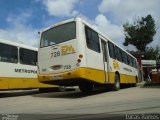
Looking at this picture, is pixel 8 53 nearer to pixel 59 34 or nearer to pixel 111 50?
pixel 59 34

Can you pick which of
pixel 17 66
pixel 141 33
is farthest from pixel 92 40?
pixel 141 33

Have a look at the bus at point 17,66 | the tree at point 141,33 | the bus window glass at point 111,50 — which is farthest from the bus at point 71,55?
the tree at point 141,33

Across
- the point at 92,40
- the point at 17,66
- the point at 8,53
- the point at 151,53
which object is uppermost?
the point at 151,53

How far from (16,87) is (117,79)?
5.72 metres

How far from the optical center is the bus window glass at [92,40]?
45.4 ft

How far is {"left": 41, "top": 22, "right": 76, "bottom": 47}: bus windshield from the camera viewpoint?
13570mm

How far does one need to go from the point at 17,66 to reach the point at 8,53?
3.37 feet

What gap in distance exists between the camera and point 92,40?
14383mm

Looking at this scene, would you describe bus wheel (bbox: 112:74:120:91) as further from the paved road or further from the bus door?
the paved road

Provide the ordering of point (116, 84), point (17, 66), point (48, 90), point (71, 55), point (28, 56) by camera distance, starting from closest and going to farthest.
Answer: point (71, 55), point (17, 66), point (116, 84), point (28, 56), point (48, 90)

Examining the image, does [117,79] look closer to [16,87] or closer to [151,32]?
[16,87]

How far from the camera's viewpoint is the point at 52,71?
13773mm

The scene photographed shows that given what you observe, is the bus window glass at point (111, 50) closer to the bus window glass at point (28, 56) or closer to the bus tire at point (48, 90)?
the bus window glass at point (28, 56)

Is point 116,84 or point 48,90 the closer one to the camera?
point 116,84
